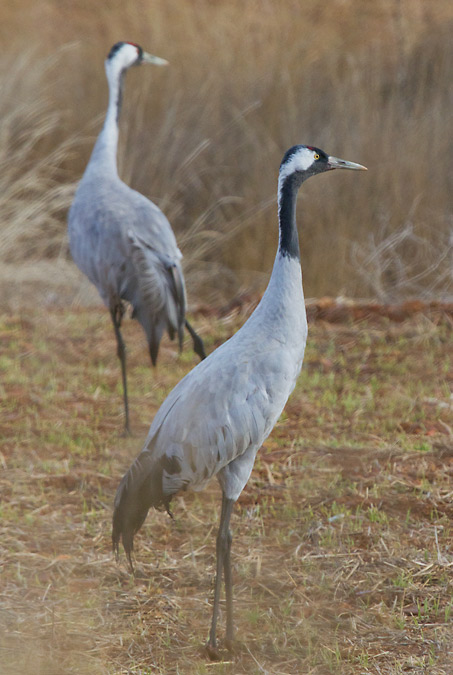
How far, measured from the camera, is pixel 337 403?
477cm

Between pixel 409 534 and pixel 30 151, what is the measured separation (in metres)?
5.38

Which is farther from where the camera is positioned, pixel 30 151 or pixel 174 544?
pixel 30 151

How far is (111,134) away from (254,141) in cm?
234

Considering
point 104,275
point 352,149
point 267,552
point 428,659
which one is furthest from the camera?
point 352,149

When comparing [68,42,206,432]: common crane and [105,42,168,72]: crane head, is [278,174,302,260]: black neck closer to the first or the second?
[68,42,206,432]: common crane

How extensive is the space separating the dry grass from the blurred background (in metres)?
1.56

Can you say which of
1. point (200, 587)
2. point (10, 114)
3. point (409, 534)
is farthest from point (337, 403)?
point (10, 114)

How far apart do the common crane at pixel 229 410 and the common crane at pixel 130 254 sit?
1.66 m

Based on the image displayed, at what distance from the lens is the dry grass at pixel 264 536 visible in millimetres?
2785

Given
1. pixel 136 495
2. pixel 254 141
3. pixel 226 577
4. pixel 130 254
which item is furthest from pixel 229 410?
pixel 254 141

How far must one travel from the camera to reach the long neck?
4.94 metres

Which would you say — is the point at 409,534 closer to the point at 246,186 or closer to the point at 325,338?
the point at 325,338

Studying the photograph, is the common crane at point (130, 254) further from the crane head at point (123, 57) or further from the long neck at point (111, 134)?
the crane head at point (123, 57)

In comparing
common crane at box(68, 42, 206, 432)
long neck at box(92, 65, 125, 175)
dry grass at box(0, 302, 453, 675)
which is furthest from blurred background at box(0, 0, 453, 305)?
common crane at box(68, 42, 206, 432)
